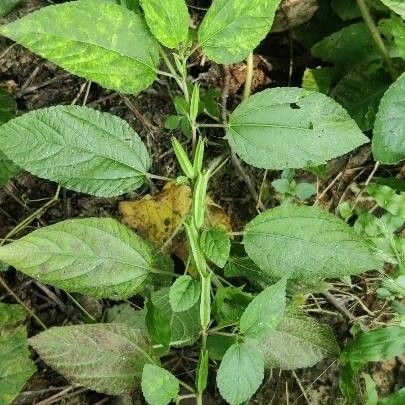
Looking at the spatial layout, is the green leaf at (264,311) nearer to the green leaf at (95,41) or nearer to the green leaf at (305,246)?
the green leaf at (305,246)

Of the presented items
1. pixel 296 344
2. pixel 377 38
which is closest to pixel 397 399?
pixel 296 344

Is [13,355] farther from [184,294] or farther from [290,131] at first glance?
[290,131]

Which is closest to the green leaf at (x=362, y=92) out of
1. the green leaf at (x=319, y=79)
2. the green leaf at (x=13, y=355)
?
the green leaf at (x=319, y=79)

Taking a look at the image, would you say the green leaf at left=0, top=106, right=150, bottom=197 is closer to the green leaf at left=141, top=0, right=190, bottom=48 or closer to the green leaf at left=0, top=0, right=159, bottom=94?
the green leaf at left=0, top=0, right=159, bottom=94

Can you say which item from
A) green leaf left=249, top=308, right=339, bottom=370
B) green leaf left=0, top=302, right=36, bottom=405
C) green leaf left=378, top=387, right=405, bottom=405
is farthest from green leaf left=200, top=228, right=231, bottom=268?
green leaf left=0, top=302, right=36, bottom=405

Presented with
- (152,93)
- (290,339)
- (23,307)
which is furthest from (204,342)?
(152,93)

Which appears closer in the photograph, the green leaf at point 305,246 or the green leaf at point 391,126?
the green leaf at point 305,246

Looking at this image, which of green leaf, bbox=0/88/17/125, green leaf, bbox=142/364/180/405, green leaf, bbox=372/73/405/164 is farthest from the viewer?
green leaf, bbox=0/88/17/125
